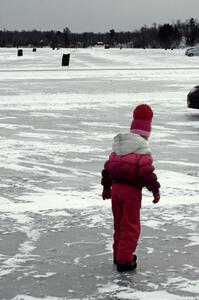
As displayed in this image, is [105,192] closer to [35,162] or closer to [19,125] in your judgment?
[35,162]

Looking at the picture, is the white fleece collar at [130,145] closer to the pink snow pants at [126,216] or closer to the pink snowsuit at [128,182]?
the pink snowsuit at [128,182]

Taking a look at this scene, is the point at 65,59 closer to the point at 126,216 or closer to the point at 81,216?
the point at 81,216

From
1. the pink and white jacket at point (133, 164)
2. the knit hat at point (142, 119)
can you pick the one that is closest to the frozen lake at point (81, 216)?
the pink and white jacket at point (133, 164)

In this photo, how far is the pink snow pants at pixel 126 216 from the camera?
4.85 meters

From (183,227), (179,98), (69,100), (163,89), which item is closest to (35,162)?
(183,227)

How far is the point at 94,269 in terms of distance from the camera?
494cm

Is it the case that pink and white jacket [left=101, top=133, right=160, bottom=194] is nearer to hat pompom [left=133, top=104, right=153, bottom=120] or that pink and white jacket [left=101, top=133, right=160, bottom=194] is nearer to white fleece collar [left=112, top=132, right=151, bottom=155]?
white fleece collar [left=112, top=132, right=151, bottom=155]

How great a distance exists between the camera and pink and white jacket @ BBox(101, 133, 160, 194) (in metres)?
4.75

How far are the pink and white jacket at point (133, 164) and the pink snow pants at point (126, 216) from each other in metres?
0.07

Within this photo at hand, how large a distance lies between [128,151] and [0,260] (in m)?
1.40

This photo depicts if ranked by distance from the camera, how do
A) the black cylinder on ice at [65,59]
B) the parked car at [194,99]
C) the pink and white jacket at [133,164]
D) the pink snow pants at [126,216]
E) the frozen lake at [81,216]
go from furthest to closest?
the black cylinder on ice at [65,59]
the parked car at [194,99]
the pink snow pants at [126,216]
the pink and white jacket at [133,164]
the frozen lake at [81,216]

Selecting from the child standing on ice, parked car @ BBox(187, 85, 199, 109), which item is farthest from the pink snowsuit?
parked car @ BBox(187, 85, 199, 109)

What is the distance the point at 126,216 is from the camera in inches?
192

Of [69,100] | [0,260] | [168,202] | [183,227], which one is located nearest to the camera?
[0,260]
